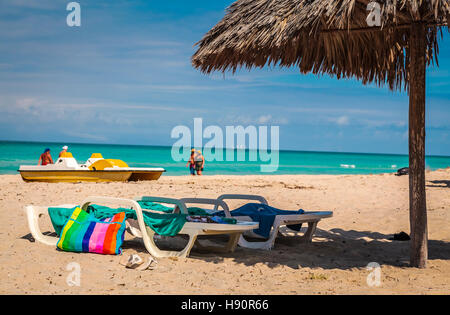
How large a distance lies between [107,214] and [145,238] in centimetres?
68

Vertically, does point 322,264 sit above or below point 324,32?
below

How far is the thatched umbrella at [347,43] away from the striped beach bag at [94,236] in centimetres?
201

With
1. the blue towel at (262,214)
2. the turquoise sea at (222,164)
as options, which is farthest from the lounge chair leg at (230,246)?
the turquoise sea at (222,164)

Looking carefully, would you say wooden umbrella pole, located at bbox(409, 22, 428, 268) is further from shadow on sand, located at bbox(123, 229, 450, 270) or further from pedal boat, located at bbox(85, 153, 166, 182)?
pedal boat, located at bbox(85, 153, 166, 182)

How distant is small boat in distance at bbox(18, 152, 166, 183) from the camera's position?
12.0m

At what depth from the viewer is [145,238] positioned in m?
4.61

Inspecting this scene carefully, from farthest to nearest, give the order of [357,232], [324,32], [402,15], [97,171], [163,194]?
1. [97,171]
2. [163,194]
3. [357,232]
4. [324,32]
5. [402,15]

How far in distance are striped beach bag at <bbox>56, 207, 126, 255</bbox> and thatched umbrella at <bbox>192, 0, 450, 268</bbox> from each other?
6.59 feet

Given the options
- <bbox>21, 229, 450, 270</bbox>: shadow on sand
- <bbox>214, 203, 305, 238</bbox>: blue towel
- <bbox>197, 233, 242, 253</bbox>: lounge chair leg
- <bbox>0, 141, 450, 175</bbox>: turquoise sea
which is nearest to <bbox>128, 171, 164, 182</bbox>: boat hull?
<bbox>21, 229, 450, 270</bbox>: shadow on sand

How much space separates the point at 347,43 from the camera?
5246 mm

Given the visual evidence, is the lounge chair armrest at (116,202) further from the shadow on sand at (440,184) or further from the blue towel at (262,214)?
the shadow on sand at (440,184)
